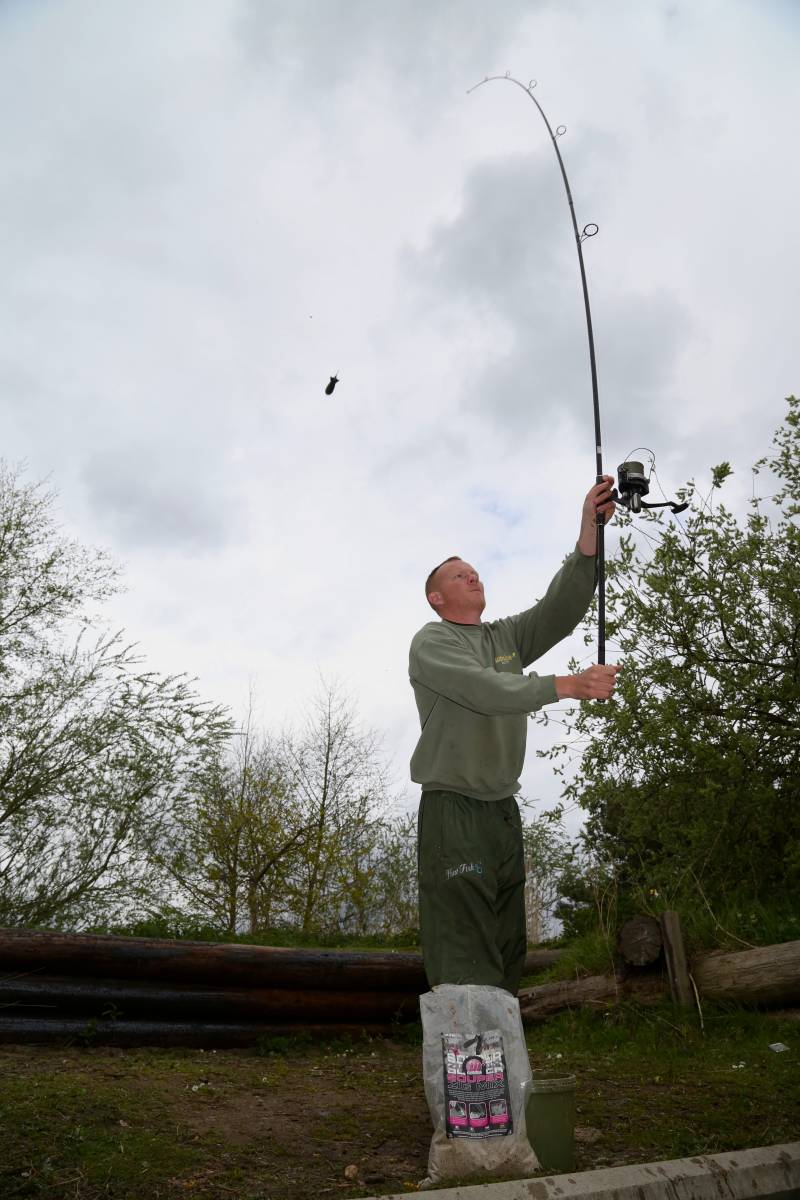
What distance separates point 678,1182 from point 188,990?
3.99 metres

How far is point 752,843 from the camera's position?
284 inches

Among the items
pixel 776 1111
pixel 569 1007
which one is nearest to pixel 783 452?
pixel 569 1007

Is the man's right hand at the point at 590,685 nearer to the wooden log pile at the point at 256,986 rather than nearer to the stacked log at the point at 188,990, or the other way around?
the wooden log pile at the point at 256,986

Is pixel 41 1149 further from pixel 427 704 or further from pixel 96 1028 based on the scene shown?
pixel 96 1028

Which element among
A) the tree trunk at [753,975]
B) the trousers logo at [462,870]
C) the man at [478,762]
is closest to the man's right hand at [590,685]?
the man at [478,762]

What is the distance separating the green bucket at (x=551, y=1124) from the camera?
3195mm

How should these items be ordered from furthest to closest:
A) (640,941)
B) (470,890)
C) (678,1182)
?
→ (640,941) → (470,890) → (678,1182)

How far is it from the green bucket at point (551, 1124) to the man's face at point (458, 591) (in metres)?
1.86

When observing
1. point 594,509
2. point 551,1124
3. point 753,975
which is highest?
point 594,509

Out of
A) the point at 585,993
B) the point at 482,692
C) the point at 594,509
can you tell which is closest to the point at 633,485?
the point at 594,509

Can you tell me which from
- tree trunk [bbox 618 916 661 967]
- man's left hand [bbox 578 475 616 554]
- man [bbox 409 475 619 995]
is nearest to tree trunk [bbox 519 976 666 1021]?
tree trunk [bbox 618 916 661 967]

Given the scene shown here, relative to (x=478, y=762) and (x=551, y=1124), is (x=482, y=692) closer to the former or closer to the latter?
(x=478, y=762)

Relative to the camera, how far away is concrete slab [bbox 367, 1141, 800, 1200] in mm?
2650

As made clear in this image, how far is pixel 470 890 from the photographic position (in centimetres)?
340
